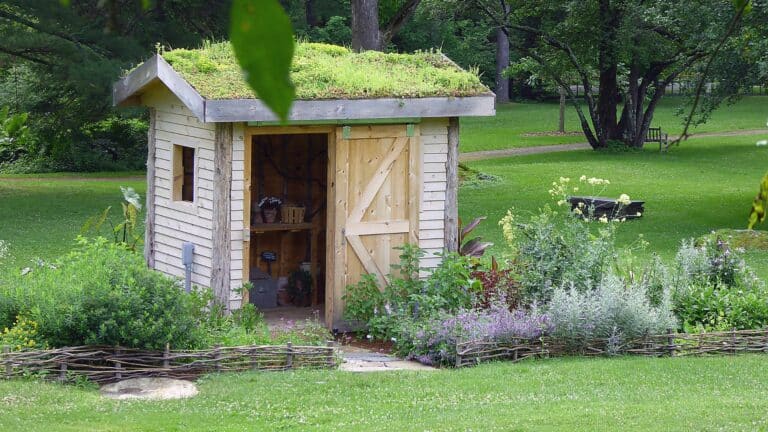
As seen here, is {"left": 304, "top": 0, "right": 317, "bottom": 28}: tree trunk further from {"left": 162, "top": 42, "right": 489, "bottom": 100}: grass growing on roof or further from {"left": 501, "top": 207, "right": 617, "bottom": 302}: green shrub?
{"left": 501, "top": 207, "right": 617, "bottom": 302}: green shrub

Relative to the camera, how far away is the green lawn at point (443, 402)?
774 centimetres

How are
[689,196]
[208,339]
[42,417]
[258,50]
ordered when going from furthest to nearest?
[689,196] → [208,339] → [42,417] → [258,50]

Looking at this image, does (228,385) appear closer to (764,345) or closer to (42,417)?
(42,417)

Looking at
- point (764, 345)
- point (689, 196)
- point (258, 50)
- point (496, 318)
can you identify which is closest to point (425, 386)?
point (496, 318)

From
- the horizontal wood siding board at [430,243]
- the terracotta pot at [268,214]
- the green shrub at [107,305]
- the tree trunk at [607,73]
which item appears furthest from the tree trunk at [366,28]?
the tree trunk at [607,73]

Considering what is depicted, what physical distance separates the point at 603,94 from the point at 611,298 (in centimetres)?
2621

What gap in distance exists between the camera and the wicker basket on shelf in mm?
12805

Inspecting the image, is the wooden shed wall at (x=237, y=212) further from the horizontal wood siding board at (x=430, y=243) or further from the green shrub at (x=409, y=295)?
the horizontal wood siding board at (x=430, y=243)

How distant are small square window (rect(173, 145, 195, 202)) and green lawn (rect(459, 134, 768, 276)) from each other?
6314 millimetres

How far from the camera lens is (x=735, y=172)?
30406mm

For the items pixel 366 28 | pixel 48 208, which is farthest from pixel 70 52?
pixel 366 28

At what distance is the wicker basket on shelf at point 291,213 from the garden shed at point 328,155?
1cm

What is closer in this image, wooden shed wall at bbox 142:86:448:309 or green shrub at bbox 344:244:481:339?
green shrub at bbox 344:244:481:339

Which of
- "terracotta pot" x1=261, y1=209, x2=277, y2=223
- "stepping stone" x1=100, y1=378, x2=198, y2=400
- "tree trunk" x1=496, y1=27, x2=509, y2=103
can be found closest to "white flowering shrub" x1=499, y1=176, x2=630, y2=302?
"terracotta pot" x1=261, y1=209, x2=277, y2=223
